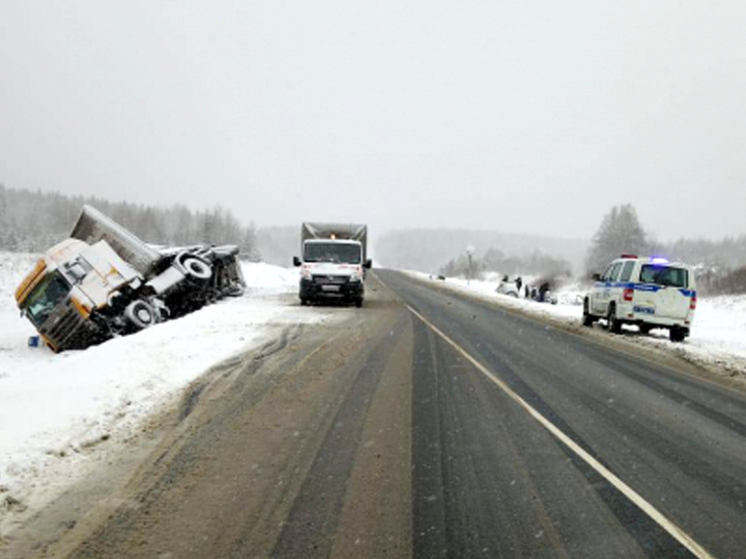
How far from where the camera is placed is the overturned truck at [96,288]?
54.9 feet

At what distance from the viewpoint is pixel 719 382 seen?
395 inches

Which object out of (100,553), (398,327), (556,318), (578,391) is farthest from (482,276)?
(100,553)

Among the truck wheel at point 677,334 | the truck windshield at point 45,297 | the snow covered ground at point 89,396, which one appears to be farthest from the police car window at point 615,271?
the truck windshield at point 45,297

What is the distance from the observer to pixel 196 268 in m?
21.4

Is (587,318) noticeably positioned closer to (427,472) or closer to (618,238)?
(427,472)

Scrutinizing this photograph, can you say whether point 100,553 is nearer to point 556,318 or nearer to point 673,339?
point 673,339

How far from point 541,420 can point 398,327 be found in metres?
9.28

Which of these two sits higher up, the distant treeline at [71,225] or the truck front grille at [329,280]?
the distant treeline at [71,225]

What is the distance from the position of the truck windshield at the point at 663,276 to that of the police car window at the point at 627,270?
1.04ft

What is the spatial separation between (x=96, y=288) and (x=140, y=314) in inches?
56.8

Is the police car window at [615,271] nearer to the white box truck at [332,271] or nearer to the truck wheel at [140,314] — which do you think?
the white box truck at [332,271]

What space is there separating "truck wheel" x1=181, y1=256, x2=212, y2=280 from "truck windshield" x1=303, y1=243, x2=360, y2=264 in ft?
12.3

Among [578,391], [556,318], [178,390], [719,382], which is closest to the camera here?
[178,390]

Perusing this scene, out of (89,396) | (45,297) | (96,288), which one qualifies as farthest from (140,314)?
(89,396)
